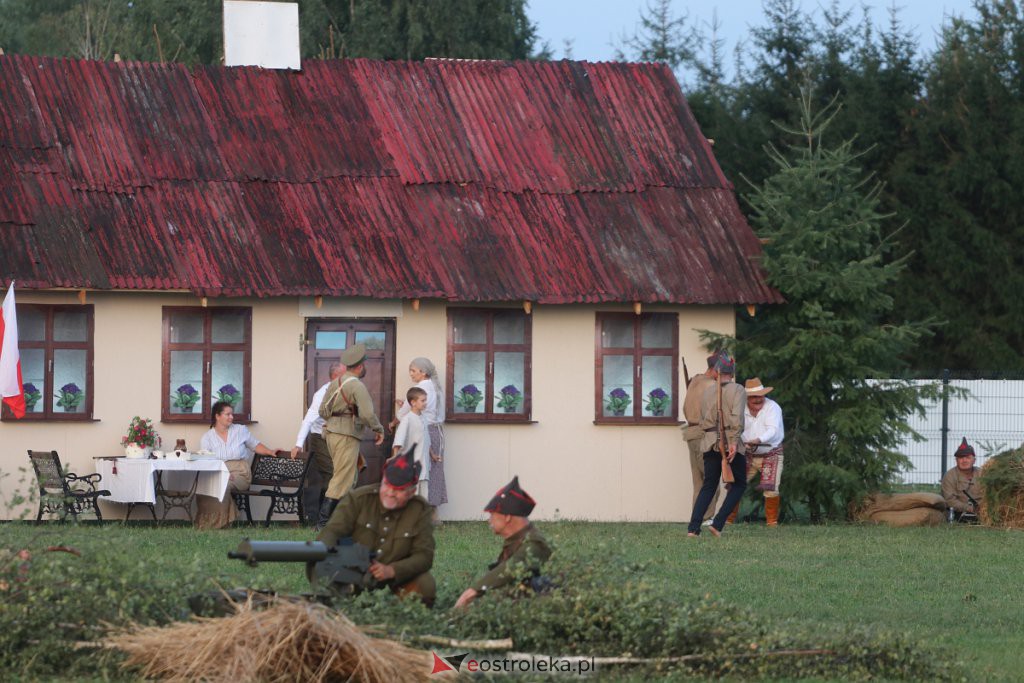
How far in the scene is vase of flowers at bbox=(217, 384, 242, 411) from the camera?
65.6 ft

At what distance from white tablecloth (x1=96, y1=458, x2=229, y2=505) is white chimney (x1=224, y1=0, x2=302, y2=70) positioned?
606 centimetres

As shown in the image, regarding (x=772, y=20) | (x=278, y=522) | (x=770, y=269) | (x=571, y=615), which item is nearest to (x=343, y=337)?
(x=278, y=522)

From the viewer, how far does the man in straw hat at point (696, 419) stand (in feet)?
62.9

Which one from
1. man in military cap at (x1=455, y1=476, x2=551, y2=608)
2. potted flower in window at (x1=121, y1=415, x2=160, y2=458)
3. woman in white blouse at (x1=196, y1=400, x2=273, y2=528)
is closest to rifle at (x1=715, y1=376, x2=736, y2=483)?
woman in white blouse at (x1=196, y1=400, x2=273, y2=528)

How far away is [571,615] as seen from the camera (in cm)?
996

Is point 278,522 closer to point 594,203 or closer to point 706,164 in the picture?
point 594,203

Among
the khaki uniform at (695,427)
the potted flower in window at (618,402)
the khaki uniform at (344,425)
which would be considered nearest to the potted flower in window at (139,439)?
the khaki uniform at (344,425)

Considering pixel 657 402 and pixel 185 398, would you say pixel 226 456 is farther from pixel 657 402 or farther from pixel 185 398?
pixel 657 402

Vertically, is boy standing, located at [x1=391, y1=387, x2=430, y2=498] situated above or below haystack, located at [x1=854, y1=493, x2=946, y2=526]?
above

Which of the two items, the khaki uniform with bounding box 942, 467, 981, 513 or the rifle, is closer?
the rifle

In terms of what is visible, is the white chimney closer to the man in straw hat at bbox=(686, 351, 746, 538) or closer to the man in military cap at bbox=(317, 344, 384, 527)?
the man in military cap at bbox=(317, 344, 384, 527)

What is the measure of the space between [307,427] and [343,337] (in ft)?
5.10

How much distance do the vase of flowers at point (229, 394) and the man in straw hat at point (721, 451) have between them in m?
5.50

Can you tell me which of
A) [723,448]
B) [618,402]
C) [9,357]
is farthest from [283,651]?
[618,402]
